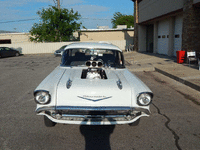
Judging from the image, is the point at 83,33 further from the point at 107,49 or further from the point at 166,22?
the point at 107,49

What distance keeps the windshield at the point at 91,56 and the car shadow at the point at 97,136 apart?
175 centimetres

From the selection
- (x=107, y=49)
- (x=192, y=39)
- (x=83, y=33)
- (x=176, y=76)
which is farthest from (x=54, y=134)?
(x=83, y=33)

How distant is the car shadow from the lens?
321 cm

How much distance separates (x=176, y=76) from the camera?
8.55 m

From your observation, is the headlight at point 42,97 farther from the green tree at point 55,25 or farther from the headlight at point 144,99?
the green tree at point 55,25

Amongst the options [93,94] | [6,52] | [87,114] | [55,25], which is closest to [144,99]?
[93,94]

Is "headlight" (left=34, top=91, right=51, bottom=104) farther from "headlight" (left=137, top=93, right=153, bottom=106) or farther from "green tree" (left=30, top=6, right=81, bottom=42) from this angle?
"green tree" (left=30, top=6, right=81, bottom=42)

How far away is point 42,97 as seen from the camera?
3.29 m

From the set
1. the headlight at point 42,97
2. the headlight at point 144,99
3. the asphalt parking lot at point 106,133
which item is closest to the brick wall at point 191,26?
the asphalt parking lot at point 106,133

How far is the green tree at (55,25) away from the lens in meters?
32.7

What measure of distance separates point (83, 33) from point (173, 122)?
29.7 meters

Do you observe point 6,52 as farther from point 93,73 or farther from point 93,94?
point 93,94

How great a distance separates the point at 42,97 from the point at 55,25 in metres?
31.7

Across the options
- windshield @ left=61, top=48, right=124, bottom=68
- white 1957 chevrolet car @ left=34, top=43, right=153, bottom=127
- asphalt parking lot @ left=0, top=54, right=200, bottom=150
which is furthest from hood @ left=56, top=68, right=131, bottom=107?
windshield @ left=61, top=48, right=124, bottom=68
